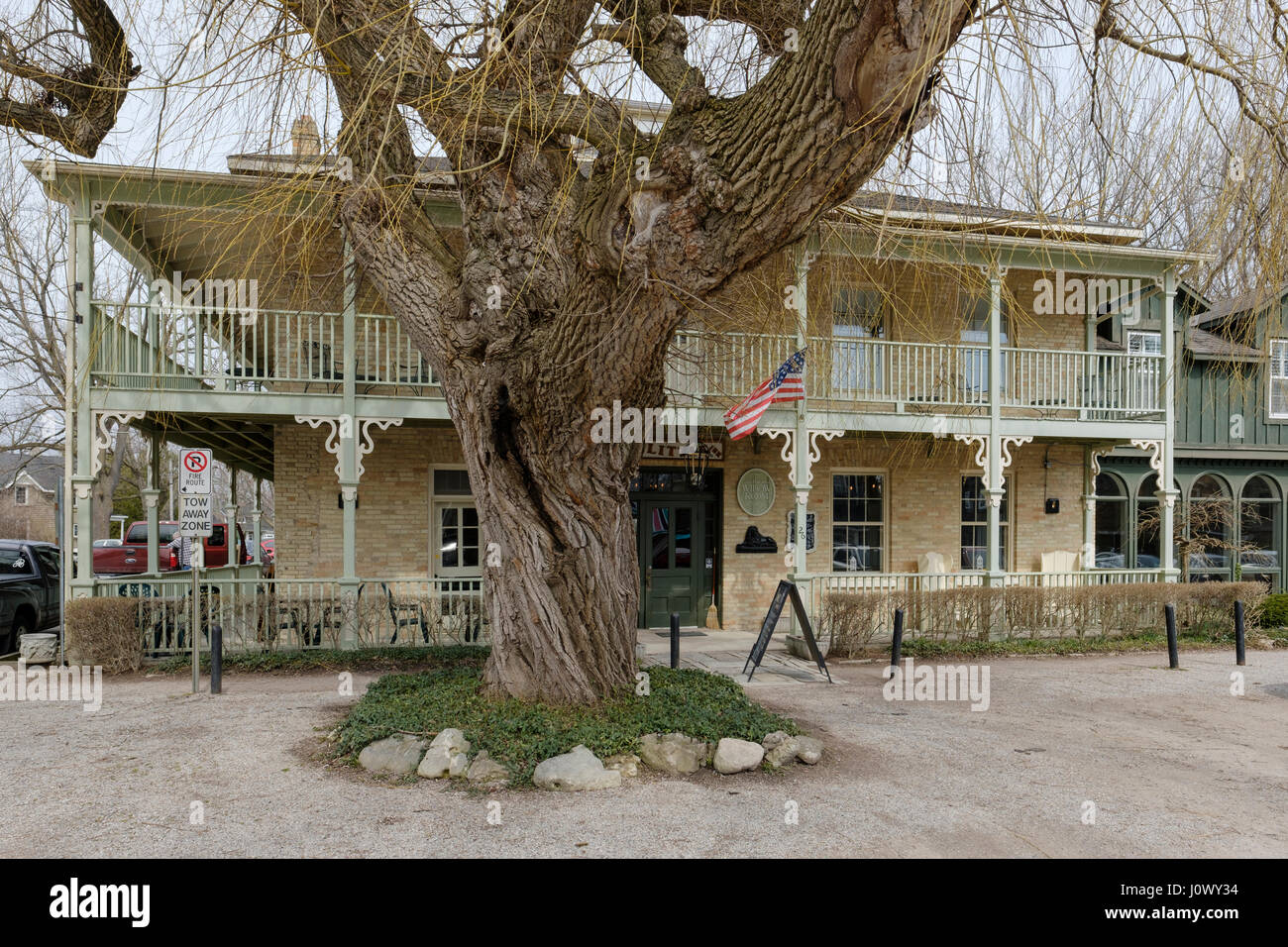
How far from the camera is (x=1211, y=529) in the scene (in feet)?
59.2

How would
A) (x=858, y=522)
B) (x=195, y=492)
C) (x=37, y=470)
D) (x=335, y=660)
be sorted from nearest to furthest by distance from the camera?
1. (x=195, y=492)
2. (x=335, y=660)
3. (x=858, y=522)
4. (x=37, y=470)

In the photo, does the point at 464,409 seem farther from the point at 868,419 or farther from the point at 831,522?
the point at 831,522

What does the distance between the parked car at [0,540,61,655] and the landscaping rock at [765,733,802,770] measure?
452 inches

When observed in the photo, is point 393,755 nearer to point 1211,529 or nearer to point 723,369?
point 723,369

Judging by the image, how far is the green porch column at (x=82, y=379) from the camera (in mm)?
10047

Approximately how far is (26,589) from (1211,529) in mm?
22893

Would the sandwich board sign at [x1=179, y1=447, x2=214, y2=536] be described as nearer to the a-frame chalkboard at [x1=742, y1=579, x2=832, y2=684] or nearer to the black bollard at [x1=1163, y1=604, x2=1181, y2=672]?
the a-frame chalkboard at [x1=742, y1=579, x2=832, y2=684]

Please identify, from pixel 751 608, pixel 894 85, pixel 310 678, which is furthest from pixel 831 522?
pixel 894 85

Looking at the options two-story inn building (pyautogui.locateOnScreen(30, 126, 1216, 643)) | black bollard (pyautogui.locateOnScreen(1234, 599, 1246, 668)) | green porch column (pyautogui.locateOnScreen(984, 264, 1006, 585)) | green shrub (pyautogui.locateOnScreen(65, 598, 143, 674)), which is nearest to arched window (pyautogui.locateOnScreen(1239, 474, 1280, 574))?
two-story inn building (pyautogui.locateOnScreen(30, 126, 1216, 643))

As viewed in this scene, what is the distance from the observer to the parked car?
1228cm

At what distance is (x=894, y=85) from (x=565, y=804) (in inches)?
191

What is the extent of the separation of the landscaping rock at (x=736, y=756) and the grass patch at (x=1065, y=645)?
5.76 metres

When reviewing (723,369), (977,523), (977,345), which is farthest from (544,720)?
(977,523)

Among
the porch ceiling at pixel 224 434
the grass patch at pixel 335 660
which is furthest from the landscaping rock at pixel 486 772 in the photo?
the porch ceiling at pixel 224 434
